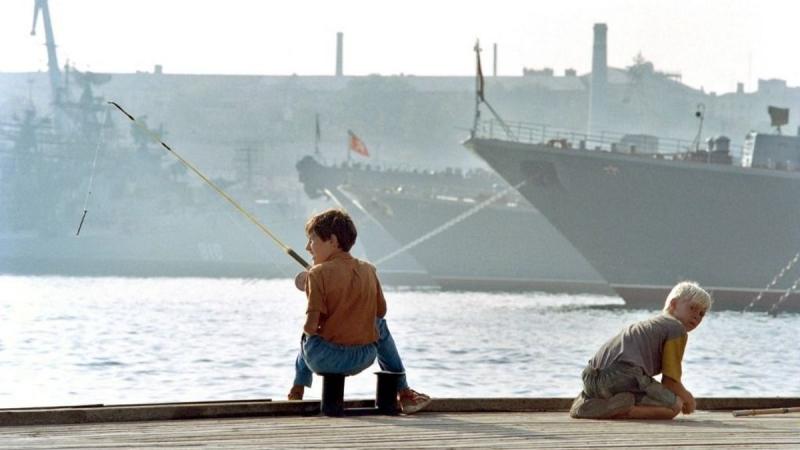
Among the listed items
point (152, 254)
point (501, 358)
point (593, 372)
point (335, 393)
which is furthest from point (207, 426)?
point (152, 254)

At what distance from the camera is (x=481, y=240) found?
7012 cm

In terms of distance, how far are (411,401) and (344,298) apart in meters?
0.56

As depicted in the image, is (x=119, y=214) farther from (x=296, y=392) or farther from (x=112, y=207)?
(x=296, y=392)

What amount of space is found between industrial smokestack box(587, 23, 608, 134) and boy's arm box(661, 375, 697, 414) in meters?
89.5

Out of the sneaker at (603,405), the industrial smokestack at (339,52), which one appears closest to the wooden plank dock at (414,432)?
the sneaker at (603,405)

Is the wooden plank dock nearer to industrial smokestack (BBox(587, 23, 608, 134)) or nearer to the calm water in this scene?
the calm water

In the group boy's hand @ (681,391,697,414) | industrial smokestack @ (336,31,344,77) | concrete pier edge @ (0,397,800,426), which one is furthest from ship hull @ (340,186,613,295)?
boy's hand @ (681,391,697,414)

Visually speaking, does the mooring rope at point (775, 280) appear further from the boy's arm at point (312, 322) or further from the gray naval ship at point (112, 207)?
the gray naval ship at point (112, 207)

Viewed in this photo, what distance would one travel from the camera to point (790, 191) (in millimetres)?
43938

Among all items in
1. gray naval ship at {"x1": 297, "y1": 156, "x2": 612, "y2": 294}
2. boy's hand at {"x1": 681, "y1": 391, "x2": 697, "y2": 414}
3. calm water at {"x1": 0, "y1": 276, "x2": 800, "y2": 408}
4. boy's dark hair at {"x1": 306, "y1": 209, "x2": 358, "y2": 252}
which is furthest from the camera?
gray naval ship at {"x1": 297, "y1": 156, "x2": 612, "y2": 294}

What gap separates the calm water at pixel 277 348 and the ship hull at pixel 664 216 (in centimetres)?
177

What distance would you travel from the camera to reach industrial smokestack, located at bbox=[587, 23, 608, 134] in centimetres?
9769

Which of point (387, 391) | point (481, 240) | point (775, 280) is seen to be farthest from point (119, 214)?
point (387, 391)

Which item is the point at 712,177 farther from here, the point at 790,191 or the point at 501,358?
the point at 501,358
